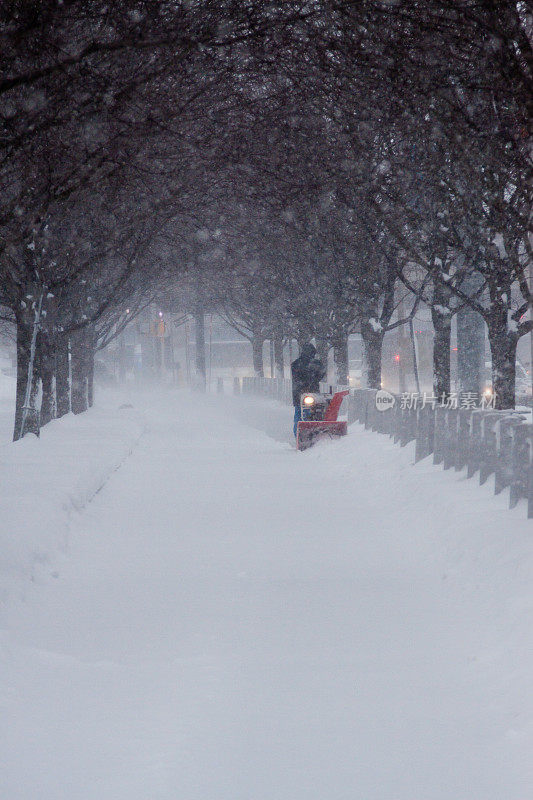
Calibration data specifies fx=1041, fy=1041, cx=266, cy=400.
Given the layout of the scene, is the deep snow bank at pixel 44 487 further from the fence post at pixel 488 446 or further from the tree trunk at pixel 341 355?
the tree trunk at pixel 341 355

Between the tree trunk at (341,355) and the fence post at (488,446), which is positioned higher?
the tree trunk at (341,355)

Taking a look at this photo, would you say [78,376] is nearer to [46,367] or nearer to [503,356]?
[46,367]

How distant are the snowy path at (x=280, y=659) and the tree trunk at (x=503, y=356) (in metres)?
4.20

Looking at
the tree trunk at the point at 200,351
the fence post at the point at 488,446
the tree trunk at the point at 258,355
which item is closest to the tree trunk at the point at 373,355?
the fence post at the point at 488,446

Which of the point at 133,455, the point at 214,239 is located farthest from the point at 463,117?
the point at 214,239

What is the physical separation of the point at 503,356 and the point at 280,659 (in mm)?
11255

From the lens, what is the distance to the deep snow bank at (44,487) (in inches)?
358

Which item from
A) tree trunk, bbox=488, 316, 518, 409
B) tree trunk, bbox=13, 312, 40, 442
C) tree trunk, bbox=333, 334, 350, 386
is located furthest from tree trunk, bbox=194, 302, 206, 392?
tree trunk, bbox=488, 316, 518, 409

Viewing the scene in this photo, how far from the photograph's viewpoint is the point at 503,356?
1684 cm

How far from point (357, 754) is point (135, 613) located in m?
3.22

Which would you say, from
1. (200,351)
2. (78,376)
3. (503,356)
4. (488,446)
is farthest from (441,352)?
(200,351)

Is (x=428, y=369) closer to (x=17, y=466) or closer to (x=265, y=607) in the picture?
(x=17, y=466)

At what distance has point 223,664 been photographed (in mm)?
6363

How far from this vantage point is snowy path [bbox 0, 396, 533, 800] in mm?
4707
